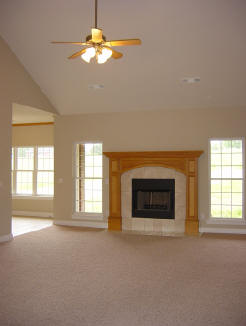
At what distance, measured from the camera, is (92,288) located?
4.07 metres

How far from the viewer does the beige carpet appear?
3316mm

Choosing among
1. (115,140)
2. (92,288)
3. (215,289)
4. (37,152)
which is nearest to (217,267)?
(215,289)

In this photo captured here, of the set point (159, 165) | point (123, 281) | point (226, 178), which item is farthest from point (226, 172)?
point (123, 281)

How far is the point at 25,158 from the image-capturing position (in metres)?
10.2

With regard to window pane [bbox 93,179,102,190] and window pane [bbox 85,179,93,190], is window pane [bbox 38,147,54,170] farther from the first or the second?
window pane [bbox 93,179,102,190]

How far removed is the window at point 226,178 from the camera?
7223 mm

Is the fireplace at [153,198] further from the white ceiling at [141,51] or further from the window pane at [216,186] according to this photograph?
the white ceiling at [141,51]

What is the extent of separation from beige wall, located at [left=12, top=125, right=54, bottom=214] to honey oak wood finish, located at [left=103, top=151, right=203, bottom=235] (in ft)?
8.85

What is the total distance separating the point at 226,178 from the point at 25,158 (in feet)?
20.2

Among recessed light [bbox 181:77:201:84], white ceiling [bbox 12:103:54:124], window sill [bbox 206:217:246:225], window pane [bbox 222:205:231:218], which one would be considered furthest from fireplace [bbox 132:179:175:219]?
white ceiling [bbox 12:103:54:124]

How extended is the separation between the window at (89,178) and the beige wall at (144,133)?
0.21 m

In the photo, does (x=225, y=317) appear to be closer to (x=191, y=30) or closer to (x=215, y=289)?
(x=215, y=289)

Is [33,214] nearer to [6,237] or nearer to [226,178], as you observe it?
[6,237]

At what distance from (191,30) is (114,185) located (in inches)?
153
